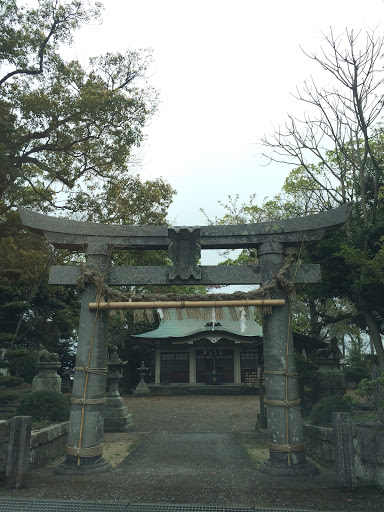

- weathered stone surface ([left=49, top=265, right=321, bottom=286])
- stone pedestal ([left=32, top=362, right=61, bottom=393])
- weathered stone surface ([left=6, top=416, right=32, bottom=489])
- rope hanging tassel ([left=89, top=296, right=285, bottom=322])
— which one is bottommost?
weathered stone surface ([left=6, top=416, right=32, bottom=489])

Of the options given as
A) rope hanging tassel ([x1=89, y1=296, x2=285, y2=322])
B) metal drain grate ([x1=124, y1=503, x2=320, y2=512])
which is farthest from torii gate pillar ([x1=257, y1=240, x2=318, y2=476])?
metal drain grate ([x1=124, y1=503, x2=320, y2=512])

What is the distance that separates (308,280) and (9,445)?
5510 millimetres

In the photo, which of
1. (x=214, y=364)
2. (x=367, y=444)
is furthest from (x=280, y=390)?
(x=214, y=364)

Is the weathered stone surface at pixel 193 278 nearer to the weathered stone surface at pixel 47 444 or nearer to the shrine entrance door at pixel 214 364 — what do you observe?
the weathered stone surface at pixel 47 444

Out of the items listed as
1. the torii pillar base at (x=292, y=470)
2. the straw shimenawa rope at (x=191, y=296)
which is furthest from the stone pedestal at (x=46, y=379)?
the torii pillar base at (x=292, y=470)

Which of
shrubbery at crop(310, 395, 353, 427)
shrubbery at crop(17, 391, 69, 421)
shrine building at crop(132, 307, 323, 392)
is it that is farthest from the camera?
shrine building at crop(132, 307, 323, 392)

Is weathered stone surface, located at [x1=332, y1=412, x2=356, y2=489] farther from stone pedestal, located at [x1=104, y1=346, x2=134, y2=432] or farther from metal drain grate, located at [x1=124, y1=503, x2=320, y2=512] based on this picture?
stone pedestal, located at [x1=104, y1=346, x2=134, y2=432]

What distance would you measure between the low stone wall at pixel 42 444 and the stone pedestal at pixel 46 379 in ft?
10.9

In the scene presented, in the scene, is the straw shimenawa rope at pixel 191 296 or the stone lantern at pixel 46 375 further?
the stone lantern at pixel 46 375

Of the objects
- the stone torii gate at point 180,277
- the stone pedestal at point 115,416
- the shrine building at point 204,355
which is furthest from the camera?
the shrine building at point 204,355

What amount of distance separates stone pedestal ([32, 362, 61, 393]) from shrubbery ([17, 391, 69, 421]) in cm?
270

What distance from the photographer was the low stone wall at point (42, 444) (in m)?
5.57

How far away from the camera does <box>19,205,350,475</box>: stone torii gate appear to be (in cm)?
610

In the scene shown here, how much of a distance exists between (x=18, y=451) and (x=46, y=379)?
5875 mm
